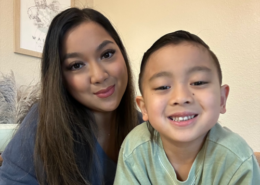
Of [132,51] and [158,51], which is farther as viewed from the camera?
[132,51]

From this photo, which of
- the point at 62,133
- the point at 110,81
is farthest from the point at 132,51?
the point at 62,133

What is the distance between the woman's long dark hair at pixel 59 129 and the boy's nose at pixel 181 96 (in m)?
0.48

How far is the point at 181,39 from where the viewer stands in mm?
739

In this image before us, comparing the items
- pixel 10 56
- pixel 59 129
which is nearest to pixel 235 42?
pixel 59 129

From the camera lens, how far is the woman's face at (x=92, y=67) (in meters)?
0.90

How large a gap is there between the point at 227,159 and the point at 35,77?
158cm

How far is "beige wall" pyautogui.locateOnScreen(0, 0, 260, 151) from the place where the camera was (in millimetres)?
1501

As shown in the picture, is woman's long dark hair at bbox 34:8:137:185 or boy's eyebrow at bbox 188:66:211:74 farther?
woman's long dark hair at bbox 34:8:137:185

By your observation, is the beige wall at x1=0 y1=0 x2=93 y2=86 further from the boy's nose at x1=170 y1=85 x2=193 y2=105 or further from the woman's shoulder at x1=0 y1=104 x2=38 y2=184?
the boy's nose at x1=170 y1=85 x2=193 y2=105

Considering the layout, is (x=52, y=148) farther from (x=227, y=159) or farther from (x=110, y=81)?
(x=227, y=159)

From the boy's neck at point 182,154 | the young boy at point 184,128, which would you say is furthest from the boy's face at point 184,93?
the boy's neck at point 182,154

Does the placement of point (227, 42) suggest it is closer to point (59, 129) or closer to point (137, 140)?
point (137, 140)

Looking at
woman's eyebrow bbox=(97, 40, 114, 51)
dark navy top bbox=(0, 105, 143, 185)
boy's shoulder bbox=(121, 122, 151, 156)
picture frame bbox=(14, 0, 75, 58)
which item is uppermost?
picture frame bbox=(14, 0, 75, 58)

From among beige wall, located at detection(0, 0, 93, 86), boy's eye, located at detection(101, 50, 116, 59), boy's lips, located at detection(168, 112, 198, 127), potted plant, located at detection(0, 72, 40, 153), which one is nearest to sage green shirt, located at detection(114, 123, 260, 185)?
boy's lips, located at detection(168, 112, 198, 127)
